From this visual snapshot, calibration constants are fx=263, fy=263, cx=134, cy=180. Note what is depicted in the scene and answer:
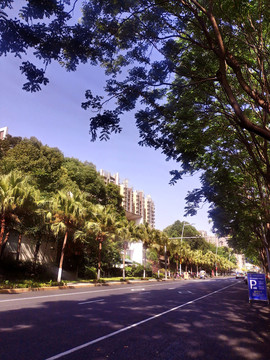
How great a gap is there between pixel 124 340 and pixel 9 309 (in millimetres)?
5340

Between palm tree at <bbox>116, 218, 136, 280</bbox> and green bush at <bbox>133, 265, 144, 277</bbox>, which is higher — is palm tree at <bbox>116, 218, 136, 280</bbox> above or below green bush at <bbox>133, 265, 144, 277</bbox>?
above

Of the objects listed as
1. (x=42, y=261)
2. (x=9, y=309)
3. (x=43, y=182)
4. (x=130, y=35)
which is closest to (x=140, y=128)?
(x=130, y=35)

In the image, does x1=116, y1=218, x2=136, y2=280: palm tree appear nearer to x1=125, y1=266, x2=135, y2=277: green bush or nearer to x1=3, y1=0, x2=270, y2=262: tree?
x1=125, y1=266, x2=135, y2=277: green bush

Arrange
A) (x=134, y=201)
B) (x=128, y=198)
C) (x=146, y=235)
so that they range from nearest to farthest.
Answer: (x=146, y=235), (x=128, y=198), (x=134, y=201)

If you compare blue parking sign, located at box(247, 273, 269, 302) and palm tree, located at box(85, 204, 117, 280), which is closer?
blue parking sign, located at box(247, 273, 269, 302)

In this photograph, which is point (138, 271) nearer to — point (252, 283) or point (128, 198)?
point (252, 283)

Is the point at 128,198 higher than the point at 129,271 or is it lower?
higher

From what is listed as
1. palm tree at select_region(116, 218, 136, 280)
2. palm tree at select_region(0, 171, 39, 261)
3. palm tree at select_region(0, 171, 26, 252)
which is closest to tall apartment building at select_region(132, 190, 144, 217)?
palm tree at select_region(116, 218, 136, 280)

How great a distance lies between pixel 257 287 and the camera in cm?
1523

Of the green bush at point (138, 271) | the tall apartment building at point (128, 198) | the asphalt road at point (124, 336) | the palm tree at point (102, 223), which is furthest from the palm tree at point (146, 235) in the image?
the tall apartment building at point (128, 198)

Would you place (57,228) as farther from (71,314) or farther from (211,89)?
(211,89)

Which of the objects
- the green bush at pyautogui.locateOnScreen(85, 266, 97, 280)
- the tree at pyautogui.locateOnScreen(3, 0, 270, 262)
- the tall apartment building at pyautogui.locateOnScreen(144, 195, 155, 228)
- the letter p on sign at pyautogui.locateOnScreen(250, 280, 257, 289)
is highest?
the tall apartment building at pyautogui.locateOnScreen(144, 195, 155, 228)

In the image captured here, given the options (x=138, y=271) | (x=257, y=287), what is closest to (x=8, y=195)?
(x=257, y=287)

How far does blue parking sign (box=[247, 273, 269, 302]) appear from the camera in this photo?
14.9m
